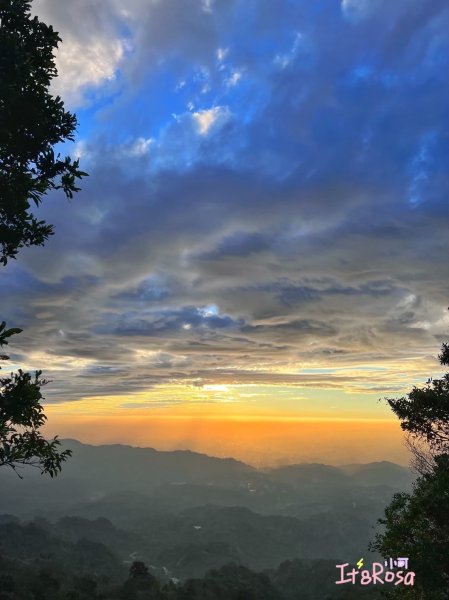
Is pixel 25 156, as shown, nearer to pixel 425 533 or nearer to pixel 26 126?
pixel 26 126

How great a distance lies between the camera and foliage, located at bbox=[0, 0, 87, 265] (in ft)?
42.8

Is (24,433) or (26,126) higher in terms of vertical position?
(26,126)

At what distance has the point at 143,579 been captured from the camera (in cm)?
11981

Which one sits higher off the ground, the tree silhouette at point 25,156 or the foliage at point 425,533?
the tree silhouette at point 25,156

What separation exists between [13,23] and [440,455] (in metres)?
24.6

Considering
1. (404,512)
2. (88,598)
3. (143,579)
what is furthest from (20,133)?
(143,579)

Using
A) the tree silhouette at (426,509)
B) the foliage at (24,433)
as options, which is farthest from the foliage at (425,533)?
the foliage at (24,433)

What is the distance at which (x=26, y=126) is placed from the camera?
14.2 m

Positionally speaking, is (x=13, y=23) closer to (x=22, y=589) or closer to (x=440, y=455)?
(x=440, y=455)

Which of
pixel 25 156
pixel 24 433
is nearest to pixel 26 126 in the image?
pixel 25 156

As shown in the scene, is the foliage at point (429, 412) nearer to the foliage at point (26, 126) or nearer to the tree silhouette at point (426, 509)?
the tree silhouette at point (426, 509)

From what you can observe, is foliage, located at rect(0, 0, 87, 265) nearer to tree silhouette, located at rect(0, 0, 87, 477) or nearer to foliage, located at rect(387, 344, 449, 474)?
tree silhouette, located at rect(0, 0, 87, 477)

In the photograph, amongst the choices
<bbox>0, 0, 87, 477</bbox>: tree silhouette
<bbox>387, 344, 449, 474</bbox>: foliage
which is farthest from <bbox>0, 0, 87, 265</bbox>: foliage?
<bbox>387, 344, 449, 474</bbox>: foliage

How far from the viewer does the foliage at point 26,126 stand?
42.8ft
